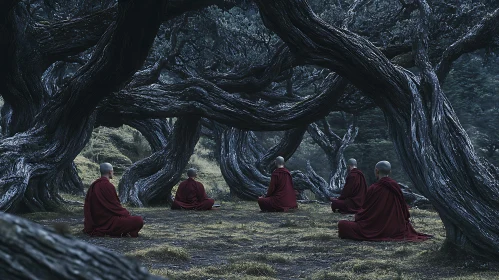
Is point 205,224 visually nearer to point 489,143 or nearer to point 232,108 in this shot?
point 232,108

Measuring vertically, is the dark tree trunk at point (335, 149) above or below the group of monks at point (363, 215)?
above

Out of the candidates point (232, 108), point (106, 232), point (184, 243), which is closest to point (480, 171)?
point (184, 243)

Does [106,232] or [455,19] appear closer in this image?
[106,232]

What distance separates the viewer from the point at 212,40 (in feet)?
71.3

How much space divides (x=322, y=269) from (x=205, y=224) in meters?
6.19

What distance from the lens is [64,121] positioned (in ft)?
45.6

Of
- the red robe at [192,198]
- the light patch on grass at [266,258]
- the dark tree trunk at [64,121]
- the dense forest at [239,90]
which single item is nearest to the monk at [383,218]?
the dense forest at [239,90]

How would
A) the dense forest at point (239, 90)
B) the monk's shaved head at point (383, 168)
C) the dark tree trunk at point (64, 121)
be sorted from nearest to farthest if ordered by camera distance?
the dense forest at point (239, 90)
the monk's shaved head at point (383, 168)
the dark tree trunk at point (64, 121)

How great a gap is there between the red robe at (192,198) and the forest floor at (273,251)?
2664 millimetres

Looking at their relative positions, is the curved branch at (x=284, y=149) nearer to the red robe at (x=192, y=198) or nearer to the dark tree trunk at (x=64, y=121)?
the red robe at (x=192, y=198)

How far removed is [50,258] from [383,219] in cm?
936

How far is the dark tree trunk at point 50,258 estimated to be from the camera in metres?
2.12

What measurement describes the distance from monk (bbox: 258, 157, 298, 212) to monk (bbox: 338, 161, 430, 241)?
686cm

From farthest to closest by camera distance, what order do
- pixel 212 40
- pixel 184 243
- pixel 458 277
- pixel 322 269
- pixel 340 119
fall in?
pixel 340 119 < pixel 212 40 < pixel 184 243 < pixel 322 269 < pixel 458 277
